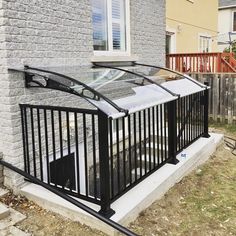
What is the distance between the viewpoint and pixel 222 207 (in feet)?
15.5

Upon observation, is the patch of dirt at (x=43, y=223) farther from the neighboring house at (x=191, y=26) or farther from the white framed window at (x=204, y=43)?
the white framed window at (x=204, y=43)

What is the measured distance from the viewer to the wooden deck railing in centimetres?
1223

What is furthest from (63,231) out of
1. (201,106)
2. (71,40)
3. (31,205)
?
(201,106)

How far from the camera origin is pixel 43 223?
13.4 feet

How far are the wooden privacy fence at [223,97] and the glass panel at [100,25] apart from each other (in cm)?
454

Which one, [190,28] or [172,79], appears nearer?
[172,79]

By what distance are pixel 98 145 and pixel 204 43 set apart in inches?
608

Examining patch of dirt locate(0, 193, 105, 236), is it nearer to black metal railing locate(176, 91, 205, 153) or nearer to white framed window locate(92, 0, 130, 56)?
black metal railing locate(176, 91, 205, 153)

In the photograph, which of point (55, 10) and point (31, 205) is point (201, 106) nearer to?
point (55, 10)

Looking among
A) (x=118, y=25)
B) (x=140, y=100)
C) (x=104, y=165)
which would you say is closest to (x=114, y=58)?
(x=118, y=25)

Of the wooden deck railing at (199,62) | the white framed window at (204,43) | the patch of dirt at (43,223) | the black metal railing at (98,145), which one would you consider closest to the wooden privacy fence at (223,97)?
the wooden deck railing at (199,62)

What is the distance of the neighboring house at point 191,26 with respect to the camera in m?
13.9

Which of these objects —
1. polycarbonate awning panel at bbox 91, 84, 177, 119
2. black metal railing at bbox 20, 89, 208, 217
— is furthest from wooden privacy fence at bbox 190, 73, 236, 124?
polycarbonate awning panel at bbox 91, 84, 177, 119

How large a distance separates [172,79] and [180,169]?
1.98m
